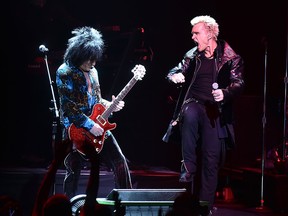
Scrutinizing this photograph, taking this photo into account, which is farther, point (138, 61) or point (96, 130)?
point (138, 61)

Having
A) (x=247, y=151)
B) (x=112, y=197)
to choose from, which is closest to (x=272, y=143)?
(x=247, y=151)

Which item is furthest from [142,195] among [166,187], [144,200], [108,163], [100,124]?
[166,187]

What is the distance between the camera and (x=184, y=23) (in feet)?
35.3

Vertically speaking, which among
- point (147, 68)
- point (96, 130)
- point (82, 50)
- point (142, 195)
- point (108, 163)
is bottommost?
point (142, 195)

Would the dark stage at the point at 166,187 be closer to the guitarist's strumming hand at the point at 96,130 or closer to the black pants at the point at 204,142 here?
the black pants at the point at 204,142

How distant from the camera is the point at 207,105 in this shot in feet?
23.2

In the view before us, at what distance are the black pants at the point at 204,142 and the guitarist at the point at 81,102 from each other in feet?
2.61

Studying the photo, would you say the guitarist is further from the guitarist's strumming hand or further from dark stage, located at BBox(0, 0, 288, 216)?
dark stage, located at BBox(0, 0, 288, 216)

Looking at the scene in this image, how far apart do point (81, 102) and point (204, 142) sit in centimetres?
156

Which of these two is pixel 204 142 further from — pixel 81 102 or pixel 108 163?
pixel 81 102

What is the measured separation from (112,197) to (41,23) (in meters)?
5.18

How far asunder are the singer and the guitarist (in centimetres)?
80

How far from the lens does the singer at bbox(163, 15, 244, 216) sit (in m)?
6.98

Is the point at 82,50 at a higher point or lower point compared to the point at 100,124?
higher
